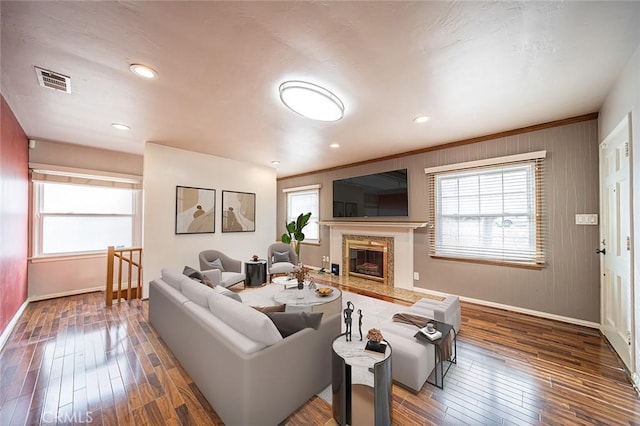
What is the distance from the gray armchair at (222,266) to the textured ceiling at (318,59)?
2292mm

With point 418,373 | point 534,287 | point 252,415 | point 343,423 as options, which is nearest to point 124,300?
point 252,415

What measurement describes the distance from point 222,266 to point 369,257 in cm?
302

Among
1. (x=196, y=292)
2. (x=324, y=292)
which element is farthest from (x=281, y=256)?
(x=196, y=292)

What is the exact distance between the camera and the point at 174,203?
4.21 meters

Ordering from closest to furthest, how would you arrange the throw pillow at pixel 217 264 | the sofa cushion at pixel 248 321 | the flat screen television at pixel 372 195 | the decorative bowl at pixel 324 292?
the sofa cushion at pixel 248 321 < the decorative bowl at pixel 324 292 < the throw pillow at pixel 217 264 < the flat screen television at pixel 372 195

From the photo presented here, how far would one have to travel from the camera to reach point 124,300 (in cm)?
388

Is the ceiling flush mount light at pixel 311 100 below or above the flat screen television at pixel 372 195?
above

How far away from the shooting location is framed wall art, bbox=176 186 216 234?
4.27 metres

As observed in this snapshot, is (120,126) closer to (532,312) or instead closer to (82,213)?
(82,213)

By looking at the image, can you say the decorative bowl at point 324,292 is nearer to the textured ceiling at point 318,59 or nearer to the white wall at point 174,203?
the textured ceiling at point 318,59

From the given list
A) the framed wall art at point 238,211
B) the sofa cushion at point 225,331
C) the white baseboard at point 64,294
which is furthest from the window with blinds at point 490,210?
the white baseboard at point 64,294

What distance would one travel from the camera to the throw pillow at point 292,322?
171cm

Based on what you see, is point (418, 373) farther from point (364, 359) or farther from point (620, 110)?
point (620, 110)

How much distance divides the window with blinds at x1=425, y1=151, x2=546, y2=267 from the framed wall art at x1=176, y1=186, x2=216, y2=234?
418cm
